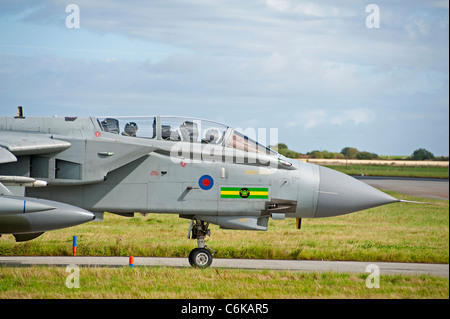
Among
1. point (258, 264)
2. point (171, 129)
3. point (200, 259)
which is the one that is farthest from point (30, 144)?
point (258, 264)

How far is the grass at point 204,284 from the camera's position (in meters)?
11.0

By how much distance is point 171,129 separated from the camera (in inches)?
527

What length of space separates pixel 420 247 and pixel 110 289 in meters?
10.5

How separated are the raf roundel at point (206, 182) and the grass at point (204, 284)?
1.77 m

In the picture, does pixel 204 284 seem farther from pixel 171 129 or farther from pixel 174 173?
pixel 171 129

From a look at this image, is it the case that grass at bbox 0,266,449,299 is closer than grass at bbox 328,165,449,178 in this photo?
Yes

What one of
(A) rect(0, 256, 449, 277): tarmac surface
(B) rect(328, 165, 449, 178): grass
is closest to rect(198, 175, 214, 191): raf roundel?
(A) rect(0, 256, 449, 277): tarmac surface

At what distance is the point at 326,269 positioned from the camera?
14.8 metres

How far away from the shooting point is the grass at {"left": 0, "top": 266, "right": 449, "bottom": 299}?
1095cm

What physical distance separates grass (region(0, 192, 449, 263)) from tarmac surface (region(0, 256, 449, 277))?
0.63m

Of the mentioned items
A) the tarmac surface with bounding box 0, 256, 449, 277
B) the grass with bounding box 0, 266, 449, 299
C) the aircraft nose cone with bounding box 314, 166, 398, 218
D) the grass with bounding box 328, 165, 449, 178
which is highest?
the aircraft nose cone with bounding box 314, 166, 398, 218

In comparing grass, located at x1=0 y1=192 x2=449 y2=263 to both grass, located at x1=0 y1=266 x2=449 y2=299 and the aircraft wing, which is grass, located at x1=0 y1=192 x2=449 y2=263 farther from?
the aircraft wing

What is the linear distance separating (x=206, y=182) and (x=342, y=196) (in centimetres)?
295

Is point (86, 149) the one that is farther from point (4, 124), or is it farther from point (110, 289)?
point (110, 289)
